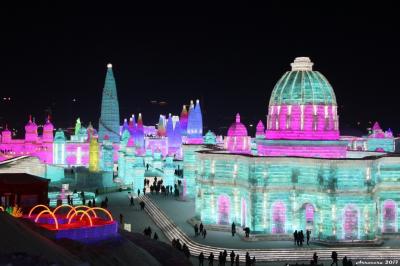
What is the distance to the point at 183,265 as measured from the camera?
73.3ft

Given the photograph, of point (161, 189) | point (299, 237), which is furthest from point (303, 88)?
point (161, 189)

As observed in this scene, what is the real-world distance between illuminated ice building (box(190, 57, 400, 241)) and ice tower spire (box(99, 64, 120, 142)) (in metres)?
36.7

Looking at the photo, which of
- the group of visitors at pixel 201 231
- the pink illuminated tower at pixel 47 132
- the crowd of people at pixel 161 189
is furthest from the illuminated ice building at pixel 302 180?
the pink illuminated tower at pixel 47 132

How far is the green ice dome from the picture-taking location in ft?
117

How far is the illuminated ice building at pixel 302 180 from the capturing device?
31312 mm

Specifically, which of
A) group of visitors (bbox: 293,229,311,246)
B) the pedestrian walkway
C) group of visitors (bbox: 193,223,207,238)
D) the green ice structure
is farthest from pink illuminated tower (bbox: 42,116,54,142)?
group of visitors (bbox: 293,229,311,246)

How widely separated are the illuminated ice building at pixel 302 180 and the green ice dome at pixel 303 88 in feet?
0.19

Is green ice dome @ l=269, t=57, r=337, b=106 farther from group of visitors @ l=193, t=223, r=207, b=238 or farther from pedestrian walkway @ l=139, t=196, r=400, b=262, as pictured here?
pedestrian walkway @ l=139, t=196, r=400, b=262

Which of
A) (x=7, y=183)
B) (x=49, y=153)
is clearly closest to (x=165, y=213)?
(x=7, y=183)

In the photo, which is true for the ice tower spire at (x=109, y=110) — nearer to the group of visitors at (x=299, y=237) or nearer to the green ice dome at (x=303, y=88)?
the green ice dome at (x=303, y=88)

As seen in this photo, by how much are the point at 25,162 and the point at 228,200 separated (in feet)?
74.2

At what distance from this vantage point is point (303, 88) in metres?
35.8

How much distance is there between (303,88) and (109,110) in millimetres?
40374

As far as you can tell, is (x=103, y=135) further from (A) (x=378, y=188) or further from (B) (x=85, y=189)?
(A) (x=378, y=188)
